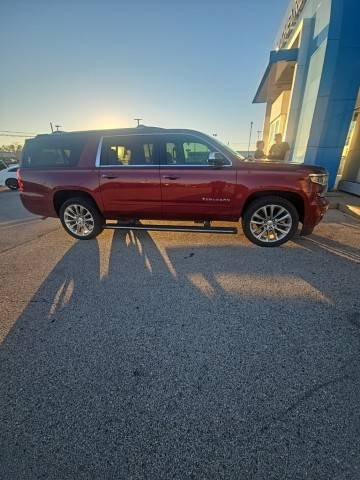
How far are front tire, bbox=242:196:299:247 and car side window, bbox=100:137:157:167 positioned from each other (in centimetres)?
198

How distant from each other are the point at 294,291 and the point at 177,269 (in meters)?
1.62

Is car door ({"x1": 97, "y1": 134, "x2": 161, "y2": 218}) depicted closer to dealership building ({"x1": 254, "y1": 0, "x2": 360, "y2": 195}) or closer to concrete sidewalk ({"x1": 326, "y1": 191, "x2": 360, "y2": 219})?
concrete sidewalk ({"x1": 326, "y1": 191, "x2": 360, "y2": 219})

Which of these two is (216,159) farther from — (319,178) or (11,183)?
(11,183)

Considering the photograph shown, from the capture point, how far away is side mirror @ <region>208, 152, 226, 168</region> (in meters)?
3.82

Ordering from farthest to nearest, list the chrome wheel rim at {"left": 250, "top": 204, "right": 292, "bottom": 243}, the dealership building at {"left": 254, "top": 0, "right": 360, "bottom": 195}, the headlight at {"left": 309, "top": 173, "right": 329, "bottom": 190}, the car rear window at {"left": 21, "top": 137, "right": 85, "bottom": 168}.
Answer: the dealership building at {"left": 254, "top": 0, "right": 360, "bottom": 195} < the car rear window at {"left": 21, "top": 137, "right": 85, "bottom": 168} < the chrome wheel rim at {"left": 250, "top": 204, "right": 292, "bottom": 243} < the headlight at {"left": 309, "top": 173, "right": 329, "bottom": 190}

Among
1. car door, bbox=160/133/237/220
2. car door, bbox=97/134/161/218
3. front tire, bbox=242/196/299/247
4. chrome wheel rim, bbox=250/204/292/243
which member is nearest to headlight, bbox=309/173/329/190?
front tire, bbox=242/196/299/247

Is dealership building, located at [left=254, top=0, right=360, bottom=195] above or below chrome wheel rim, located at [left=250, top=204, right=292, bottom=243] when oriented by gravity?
above

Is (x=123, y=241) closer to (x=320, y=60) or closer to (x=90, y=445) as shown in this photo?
(x=90, y=445)

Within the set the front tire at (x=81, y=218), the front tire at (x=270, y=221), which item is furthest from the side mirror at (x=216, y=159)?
the front tire at (x=81, y=218)

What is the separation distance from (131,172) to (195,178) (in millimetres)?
1176

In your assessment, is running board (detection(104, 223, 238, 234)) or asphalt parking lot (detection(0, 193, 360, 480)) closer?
asphalt parking lot (detection(0, 193, 360, 480))

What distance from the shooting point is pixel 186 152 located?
4.05m

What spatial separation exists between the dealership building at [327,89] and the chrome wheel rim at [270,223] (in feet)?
17.3

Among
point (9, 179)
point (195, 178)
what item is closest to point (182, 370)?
point (195, 178)
